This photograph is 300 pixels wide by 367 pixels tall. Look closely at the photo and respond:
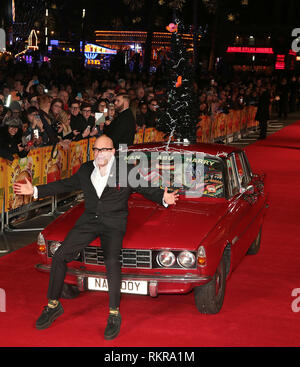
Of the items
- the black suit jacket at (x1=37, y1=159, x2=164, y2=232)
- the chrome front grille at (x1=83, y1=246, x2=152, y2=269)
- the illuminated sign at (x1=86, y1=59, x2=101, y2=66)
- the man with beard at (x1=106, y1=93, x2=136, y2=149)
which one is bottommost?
the chrome front grille at (x1=83, y1=246, x2=152, y2=269)

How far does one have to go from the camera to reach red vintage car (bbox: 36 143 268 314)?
6.84 meters

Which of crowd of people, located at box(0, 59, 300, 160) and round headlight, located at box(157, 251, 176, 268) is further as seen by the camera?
crowd of people, located at box(0, 59, 300, 160)

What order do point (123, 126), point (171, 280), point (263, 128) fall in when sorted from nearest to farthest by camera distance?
point (171, 280), point (123, 126), point (263, 128)

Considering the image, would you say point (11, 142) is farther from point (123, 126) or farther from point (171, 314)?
point (171, 314)

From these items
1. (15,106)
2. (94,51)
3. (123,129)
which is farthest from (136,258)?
(94,51)

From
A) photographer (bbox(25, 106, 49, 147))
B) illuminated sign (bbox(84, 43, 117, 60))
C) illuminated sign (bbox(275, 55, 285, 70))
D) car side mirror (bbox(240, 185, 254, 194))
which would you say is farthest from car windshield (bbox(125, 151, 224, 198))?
illuminated sign (bbox(275, 55, 285, 70))

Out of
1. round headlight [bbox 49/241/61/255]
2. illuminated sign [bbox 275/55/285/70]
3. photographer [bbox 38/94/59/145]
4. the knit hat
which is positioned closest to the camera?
round headlight [bbox 49/241/61/255]

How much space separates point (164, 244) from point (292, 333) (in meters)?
1.48

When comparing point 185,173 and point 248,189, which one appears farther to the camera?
point 248,189

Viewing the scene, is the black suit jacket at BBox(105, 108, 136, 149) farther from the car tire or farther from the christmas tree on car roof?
the christmas tree on car roof

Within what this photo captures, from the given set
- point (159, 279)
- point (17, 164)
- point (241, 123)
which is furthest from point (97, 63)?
point (159, 279)

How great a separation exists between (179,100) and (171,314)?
12.9 metres

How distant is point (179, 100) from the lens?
64.3 ft

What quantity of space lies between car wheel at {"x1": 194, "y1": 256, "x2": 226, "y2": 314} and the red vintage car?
1cm
